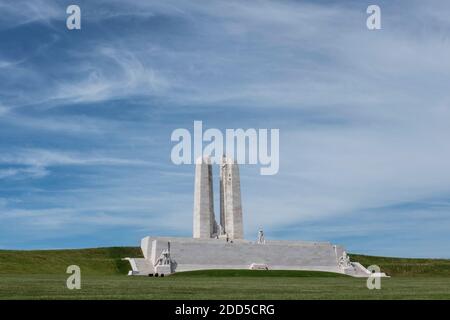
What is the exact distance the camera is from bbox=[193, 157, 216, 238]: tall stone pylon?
75.7 m

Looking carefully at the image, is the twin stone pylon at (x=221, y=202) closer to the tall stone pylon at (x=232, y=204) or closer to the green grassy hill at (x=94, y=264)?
the tall stone pylon at (x=232, y=204)

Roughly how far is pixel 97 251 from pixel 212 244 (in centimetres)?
1754

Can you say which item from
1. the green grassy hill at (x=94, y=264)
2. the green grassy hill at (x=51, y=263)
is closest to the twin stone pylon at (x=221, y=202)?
the green grassy hill at (x=94, y=264)

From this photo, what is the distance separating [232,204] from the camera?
7819 cm

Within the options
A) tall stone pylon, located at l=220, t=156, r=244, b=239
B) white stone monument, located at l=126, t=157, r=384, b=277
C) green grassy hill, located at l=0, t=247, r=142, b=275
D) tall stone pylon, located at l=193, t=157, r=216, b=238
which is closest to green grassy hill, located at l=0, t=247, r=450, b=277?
green grassy hill, located at l=0, t=247, r=142, b=275

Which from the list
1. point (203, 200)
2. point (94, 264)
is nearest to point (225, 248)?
point (203, 200)

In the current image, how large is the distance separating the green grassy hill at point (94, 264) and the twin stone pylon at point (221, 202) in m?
9.32

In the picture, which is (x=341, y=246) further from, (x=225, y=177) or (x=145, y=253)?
(x=145, y=253)

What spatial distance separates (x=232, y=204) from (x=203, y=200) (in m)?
4.46

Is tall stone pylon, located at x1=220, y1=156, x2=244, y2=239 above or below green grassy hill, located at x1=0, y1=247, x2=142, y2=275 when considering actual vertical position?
above

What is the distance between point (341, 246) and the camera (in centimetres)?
7812

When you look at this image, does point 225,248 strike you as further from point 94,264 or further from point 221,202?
point 94,264

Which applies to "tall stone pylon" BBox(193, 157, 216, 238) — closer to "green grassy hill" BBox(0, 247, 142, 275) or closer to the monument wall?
the monument wall
